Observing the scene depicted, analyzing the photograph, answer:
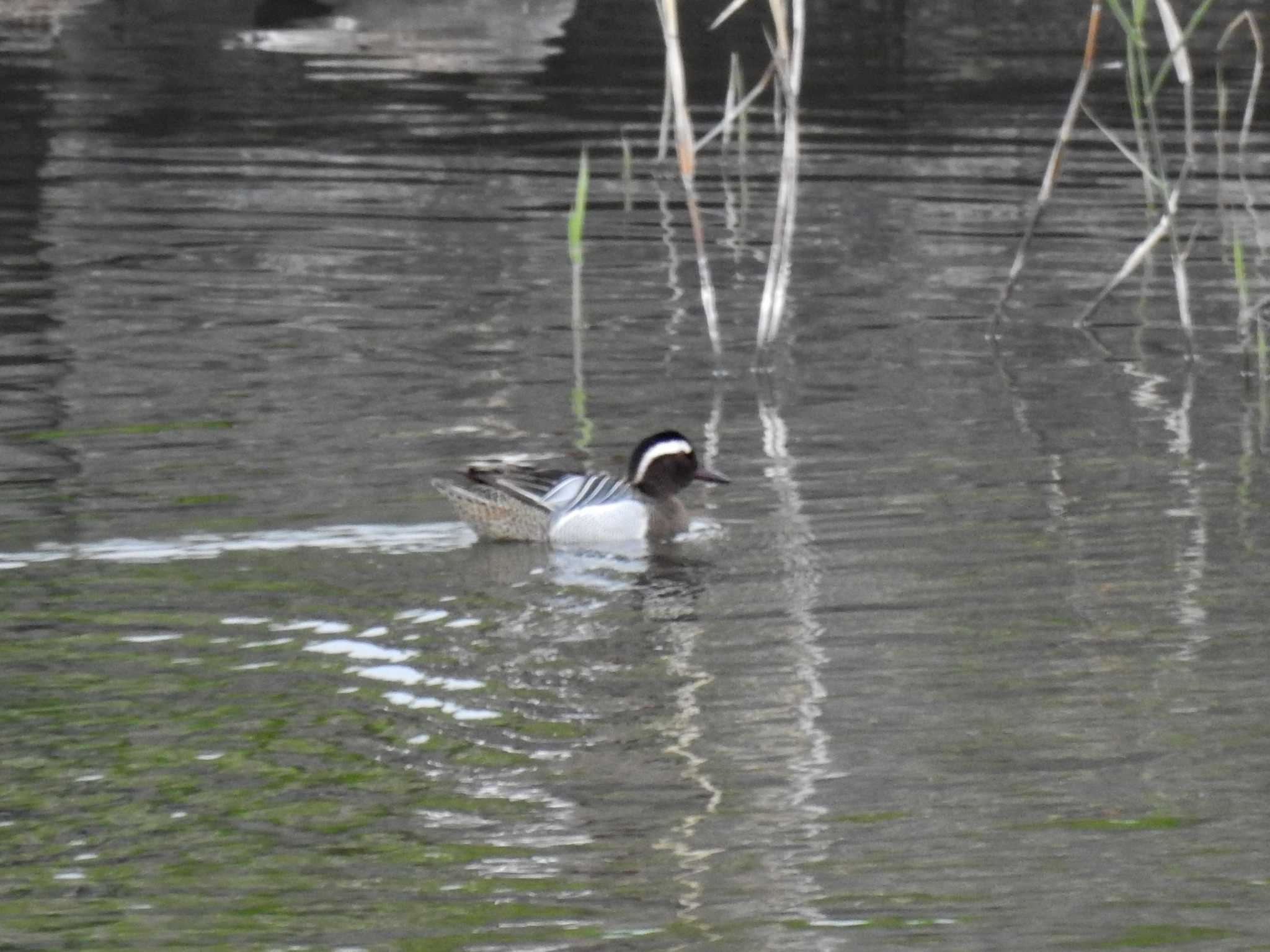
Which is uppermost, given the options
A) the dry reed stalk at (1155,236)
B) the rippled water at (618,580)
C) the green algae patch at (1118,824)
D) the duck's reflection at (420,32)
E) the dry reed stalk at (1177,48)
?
the dry reed stalk at (1177,48)

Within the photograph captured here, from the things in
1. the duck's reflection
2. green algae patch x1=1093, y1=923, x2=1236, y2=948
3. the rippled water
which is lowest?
green algae patch x1=1093, y1=923, x2=1236, y2=948

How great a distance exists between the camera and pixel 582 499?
10453mm

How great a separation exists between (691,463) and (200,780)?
147 inches

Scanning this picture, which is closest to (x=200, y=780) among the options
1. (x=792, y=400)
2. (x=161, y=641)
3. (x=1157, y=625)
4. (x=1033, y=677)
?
(x=161, y=641)

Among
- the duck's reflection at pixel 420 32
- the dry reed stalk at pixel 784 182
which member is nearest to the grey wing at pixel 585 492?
the dry reed stalk at pixel 784 182

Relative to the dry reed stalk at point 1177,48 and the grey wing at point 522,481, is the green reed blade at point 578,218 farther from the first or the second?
the dry reed stalk at point 1177,48

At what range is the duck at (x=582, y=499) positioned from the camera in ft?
33.7

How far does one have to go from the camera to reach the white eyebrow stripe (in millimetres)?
10617

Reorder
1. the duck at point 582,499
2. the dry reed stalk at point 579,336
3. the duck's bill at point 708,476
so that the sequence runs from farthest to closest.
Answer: the dry reed stalk at point 579,336 < the duck's bill at point 708,476 < the duck at point 582,499

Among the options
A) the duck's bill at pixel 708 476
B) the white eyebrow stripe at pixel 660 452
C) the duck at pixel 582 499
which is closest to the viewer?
the duck at pixel 582 499

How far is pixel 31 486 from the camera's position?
10742mm

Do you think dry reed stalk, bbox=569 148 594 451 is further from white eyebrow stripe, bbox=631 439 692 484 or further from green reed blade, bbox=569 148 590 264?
white eyebrow stripe, bbox=631 439 692 484

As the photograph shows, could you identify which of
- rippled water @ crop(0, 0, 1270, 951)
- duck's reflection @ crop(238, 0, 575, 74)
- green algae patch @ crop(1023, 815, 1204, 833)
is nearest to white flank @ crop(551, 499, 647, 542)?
rippled water @ crop(0, 0, 1270, 951)

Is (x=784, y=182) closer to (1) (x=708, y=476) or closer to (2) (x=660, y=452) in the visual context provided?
(1) (x=708, y=476)
